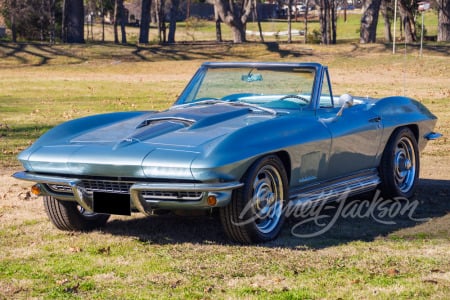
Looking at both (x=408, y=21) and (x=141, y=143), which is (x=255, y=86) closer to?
(x=141, y=143)

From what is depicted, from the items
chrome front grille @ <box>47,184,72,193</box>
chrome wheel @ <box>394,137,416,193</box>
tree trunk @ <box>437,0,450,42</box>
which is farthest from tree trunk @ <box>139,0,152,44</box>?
chrome front grille @ <box>47,184,72,193</box>

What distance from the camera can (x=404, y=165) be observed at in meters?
8.61

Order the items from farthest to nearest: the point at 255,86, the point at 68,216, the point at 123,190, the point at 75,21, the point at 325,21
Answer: the point at 325,21 < the point at 75,21 < the point at 255,86 < the point at 68,216 < the point at 123,190

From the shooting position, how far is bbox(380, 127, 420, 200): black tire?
27.2ft

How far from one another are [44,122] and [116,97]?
21.8 ft

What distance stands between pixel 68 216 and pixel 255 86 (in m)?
2.08

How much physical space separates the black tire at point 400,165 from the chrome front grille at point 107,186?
2951 mm

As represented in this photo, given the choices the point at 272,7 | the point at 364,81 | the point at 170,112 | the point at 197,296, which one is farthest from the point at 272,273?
the point at 272,7

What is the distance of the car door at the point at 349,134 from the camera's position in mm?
7426

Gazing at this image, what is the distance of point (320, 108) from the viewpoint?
7.73 meters

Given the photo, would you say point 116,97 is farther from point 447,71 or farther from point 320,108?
Answer: point 320,108

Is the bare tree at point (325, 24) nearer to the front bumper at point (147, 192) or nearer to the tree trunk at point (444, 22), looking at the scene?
the tree trunk at point (444, 22)

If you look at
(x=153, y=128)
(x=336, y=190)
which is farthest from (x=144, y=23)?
(x=153, y=128)

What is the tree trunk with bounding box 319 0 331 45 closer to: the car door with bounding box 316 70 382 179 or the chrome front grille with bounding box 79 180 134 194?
the car door with bounding box 316 70 382 179
